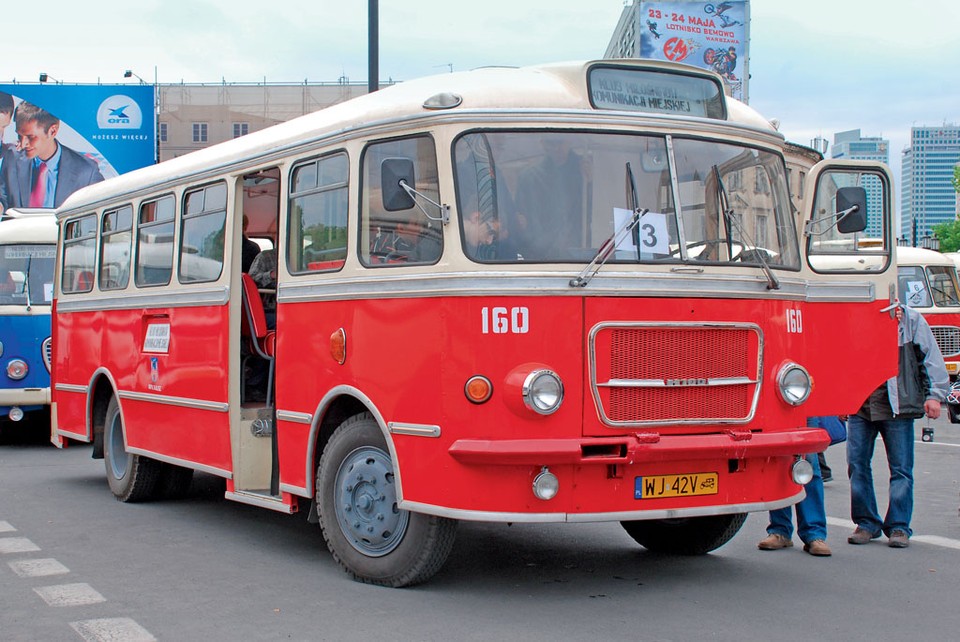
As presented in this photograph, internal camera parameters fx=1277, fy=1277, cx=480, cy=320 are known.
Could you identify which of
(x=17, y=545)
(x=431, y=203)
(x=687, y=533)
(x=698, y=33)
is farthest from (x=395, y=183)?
(x=698, y=33)

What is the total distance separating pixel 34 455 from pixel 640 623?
11.1m

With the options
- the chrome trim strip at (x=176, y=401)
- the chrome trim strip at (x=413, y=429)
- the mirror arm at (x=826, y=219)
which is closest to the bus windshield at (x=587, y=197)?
the mirror arm at (x=826, y=219)

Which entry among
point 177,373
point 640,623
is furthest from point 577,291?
point 177,373

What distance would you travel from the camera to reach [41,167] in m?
35.8

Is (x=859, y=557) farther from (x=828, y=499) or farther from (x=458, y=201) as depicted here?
(x=458, y=201)

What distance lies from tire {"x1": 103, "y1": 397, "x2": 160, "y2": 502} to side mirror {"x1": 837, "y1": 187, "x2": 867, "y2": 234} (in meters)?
6.47

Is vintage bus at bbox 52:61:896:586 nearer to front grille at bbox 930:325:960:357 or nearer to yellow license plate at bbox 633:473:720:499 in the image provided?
yellow license plate at bbox 633:473:720:499

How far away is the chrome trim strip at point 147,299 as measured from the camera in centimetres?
963

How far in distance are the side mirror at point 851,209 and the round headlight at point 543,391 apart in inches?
89.0

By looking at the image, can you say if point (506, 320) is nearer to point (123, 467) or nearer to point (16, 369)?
point (123, 467)

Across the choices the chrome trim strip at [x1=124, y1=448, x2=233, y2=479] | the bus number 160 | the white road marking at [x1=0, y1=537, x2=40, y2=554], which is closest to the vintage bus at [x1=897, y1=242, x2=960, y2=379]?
the chrome trim strip at [x1=124, y1=448, x2=233, y2=479]

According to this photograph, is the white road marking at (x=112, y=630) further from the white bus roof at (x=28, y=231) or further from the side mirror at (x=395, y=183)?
the white bus roof at (x=28, y=231)

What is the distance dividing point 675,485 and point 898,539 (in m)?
2.80

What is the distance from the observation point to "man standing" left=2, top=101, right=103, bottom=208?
35344 mm
